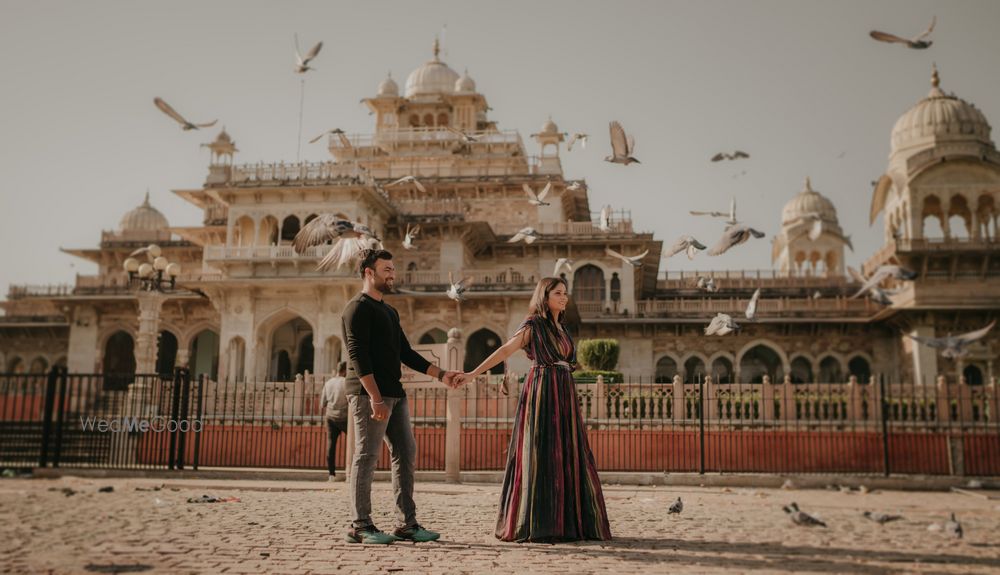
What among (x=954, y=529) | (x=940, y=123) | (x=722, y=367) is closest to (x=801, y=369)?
(x=722, y=367)

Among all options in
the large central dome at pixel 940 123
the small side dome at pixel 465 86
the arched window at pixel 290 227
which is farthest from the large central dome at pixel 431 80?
the large central dome at pixel 940 123

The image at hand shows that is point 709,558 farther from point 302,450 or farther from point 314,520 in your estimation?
point 302,450

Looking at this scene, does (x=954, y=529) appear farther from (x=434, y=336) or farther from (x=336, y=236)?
(x=434, y=336)

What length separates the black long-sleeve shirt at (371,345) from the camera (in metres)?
5.02

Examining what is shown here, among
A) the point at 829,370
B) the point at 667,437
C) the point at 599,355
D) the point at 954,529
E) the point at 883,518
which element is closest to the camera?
the point at 954,529

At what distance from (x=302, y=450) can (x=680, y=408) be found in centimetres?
650

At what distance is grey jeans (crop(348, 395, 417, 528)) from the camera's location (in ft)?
16.6

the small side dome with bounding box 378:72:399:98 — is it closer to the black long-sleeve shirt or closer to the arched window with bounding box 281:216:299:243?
the arched window with bounding box 281:216:299:243

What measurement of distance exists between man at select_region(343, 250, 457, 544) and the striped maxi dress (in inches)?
22.9

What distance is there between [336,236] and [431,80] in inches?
1113

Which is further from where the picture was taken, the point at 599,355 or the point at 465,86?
the point at 465,86

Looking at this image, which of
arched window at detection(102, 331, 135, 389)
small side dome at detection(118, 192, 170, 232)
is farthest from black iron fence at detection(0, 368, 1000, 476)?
small side dome at detection(118, 192, 170, 232)

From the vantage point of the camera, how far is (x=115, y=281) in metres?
A: 31.0

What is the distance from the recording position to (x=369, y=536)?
16.5 ft
